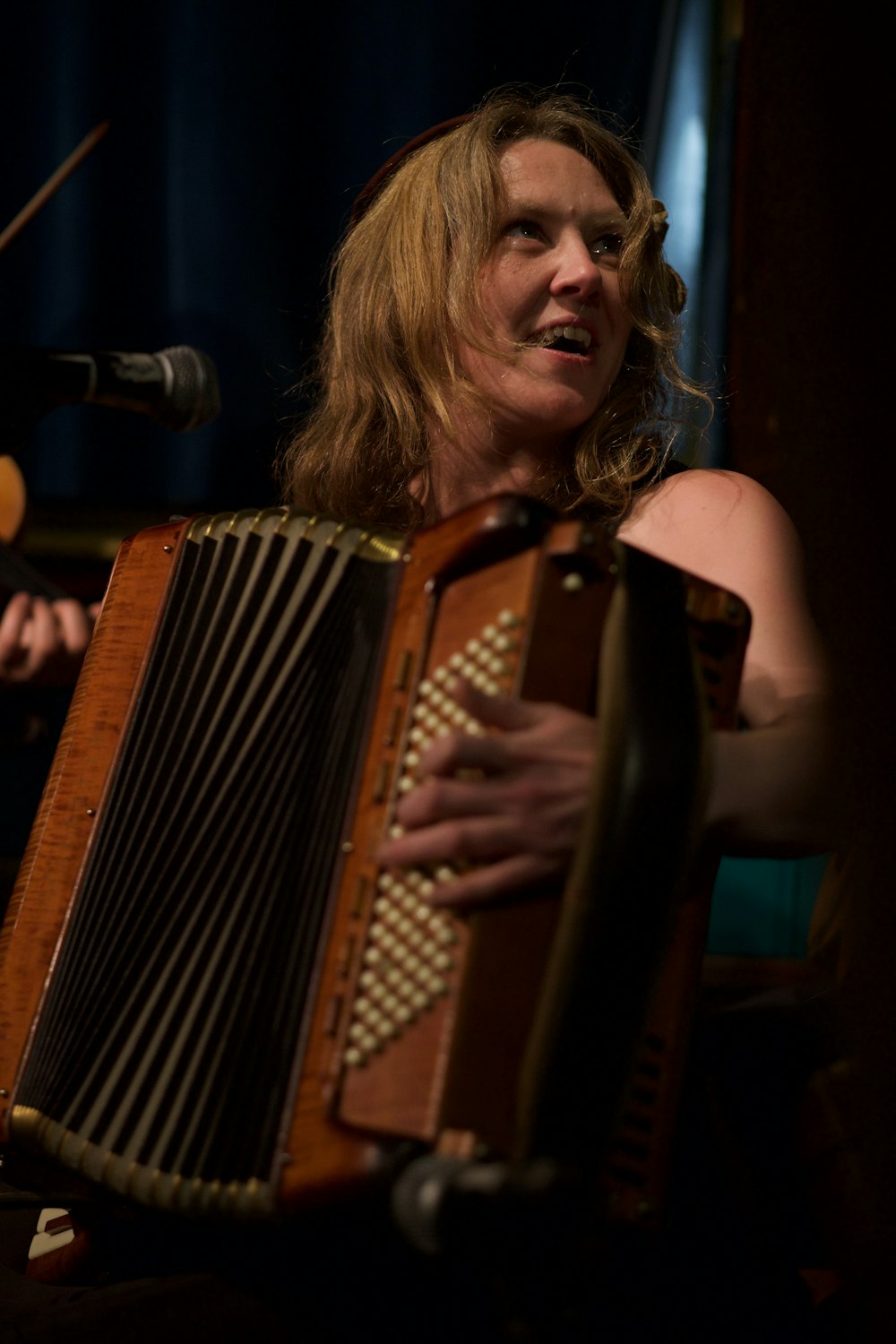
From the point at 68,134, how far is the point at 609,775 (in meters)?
1.73

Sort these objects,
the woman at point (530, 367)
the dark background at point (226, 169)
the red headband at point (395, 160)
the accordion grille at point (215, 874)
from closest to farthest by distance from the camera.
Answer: the accordion grille at point (215, 874)
the woman at point (530, 367)
the red headband at point (395, 160)
the dark background at point (226, 169)

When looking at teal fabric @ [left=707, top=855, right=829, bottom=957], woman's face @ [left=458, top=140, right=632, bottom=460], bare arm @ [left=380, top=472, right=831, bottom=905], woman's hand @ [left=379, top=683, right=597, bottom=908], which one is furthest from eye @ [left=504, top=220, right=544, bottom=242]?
teal fabric @ [left=707, top=855, right=829, bottom=957]

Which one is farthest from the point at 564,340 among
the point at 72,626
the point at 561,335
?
the point at 72,626

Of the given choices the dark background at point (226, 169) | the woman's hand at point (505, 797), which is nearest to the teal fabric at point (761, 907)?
the dark background at point (226, 169)

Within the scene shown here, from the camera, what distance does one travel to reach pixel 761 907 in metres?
2.07

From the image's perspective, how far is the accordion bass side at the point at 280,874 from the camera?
2.53 feet

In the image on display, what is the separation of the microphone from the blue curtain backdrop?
0.51 metres

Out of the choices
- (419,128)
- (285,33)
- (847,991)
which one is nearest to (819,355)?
(847,991)

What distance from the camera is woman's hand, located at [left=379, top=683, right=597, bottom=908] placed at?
2.54 feet

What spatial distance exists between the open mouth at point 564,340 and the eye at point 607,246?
4.8 inches

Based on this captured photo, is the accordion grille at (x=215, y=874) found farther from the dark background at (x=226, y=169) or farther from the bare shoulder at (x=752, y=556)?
the dark background at (x=226, y=169)

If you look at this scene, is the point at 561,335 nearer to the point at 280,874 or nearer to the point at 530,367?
the point at 530,367

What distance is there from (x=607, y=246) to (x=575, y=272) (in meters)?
0.11

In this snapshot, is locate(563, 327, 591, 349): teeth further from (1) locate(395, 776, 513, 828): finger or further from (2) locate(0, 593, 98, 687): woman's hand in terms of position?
(1) locate(395, 776, 513, 828): finger
